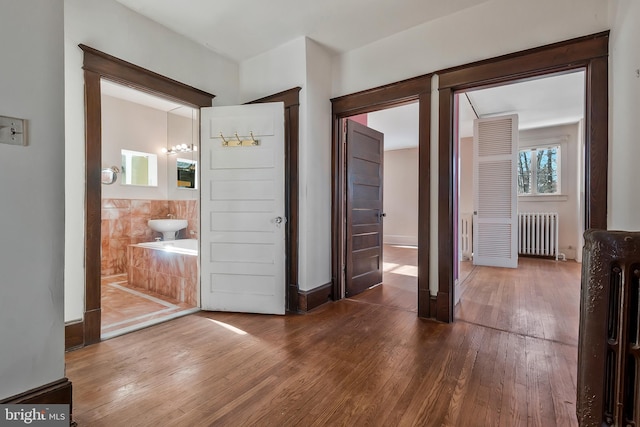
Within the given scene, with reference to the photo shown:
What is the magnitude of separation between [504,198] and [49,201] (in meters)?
5.79

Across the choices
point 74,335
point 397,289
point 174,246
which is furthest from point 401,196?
point 74,335

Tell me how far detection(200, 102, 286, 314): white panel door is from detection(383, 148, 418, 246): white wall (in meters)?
5.97

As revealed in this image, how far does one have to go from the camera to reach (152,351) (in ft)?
7.00

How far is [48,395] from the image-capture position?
1.30m

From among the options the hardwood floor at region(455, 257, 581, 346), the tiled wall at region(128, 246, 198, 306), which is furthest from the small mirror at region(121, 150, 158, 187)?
the hardwood floor at region(455, 257, 581, 346)

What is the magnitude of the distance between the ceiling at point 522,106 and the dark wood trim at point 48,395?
13.1 feet

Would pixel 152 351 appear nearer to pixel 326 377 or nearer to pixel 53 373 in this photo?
pixel 53 373

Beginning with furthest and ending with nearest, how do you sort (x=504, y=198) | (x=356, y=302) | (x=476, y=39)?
(x=504, y=198) < (x=356, y=302) < (x=476, y=39)

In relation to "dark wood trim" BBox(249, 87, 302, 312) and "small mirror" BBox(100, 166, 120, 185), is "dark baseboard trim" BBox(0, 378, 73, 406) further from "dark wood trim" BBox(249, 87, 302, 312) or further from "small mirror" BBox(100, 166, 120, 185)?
"small mirror" BBox(100, 166, 120, 185)

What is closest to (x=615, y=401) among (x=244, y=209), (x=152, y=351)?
(x=152, y=351)

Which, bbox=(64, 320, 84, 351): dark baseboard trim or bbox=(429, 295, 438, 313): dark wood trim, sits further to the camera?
bbox=(429, 295, 438, 313): dark wood trim

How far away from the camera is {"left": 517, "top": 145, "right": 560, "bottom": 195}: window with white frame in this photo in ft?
19.9

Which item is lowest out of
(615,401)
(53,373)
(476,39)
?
(53,373)

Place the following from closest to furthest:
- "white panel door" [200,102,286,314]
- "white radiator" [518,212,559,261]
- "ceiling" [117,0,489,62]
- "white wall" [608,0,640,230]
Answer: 1. "white wall" [608,0,640,230]
2. "ceiling" [117,0,489,62]
3. "white panel door" [200,102,286,314]
4. "white radiator" [518,212,559,261]
